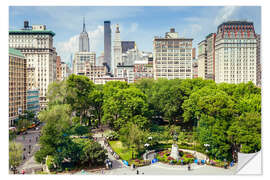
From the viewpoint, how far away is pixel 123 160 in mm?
29906

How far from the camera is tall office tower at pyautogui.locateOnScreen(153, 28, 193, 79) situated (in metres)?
99.2

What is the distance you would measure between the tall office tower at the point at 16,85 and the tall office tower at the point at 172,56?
58605mm

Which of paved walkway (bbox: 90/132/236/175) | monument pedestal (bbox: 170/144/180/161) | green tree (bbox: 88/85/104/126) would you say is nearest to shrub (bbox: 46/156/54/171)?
paved walkway (bbox: 90/132/236/175)

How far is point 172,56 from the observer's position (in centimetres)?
10075

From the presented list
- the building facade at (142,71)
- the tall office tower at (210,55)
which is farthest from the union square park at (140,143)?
the building facade at (142,71)

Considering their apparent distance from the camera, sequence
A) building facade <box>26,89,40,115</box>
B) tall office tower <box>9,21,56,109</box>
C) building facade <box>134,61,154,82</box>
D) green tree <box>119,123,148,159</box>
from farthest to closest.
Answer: building facade <box>134,61,154,82</box>, tall office tower <box>9,21,56,109</box>, building facade <box>26,89,40,115</box>, green tree <box>119,123,148,159</box>

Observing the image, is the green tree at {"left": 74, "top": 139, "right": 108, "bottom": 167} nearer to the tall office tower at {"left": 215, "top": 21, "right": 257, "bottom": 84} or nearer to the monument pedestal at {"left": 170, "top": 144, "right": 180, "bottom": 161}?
the monument pedestal at {"left": 170, "top": 144, "right": 180, "bottom": 161}

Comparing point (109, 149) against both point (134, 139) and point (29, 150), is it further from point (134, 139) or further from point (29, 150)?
point (29, 150)

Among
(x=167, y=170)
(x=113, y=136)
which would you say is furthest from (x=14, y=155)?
(x=113, y=136)

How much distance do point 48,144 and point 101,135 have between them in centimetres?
1666

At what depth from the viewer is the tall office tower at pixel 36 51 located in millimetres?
78500

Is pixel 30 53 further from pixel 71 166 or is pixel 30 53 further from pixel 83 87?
pixel 71 166

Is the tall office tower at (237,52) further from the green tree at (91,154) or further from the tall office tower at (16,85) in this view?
the green tree at (91,154)

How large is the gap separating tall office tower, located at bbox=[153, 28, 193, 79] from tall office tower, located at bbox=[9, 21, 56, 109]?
40.8m
